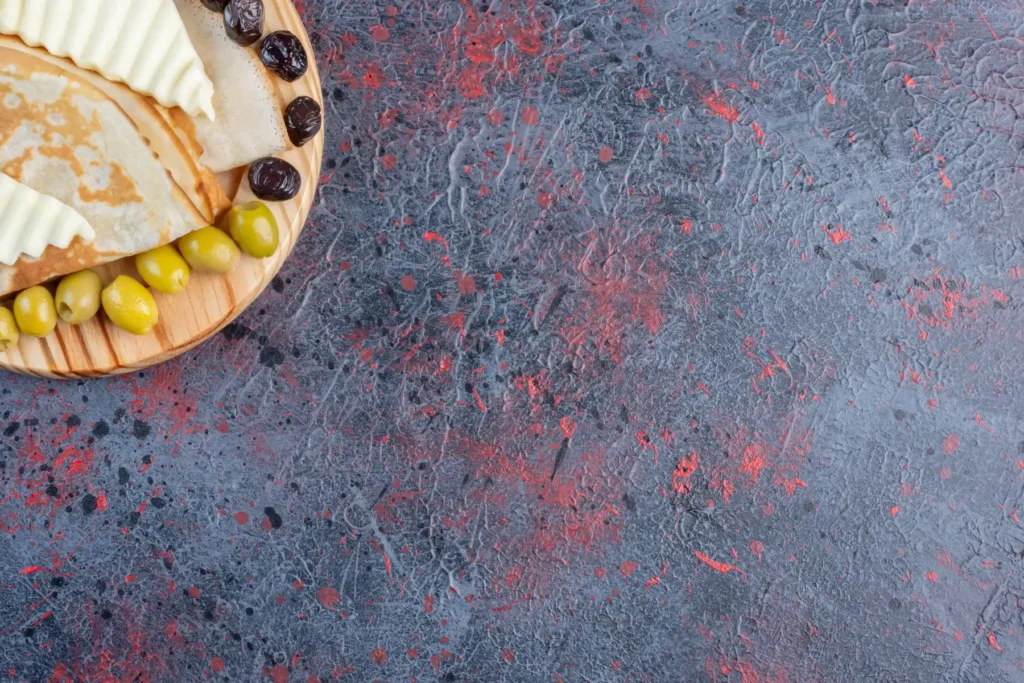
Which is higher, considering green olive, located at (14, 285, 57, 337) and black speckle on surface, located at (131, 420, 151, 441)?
green olive, located at (14, 285, 57, 337)

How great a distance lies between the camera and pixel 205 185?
1.96 meters

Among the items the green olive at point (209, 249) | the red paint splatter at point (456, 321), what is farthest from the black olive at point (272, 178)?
the red paint splatter at point (456, 321)

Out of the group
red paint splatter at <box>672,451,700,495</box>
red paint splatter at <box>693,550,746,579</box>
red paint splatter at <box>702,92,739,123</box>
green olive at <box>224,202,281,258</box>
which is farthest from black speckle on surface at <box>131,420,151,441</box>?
red paint splatter at <box>702,92,739,123</box>

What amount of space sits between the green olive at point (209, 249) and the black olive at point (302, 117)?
0.34 m

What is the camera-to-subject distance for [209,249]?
196 centimetres

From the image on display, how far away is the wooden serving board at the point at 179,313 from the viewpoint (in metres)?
2.04

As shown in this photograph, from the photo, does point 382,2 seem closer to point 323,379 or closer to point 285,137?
point 285,137

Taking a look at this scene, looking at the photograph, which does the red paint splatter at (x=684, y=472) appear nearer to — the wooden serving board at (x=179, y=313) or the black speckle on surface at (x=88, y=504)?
the wooden serving board at (x=179, y=313)

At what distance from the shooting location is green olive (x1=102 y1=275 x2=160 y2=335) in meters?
1.95

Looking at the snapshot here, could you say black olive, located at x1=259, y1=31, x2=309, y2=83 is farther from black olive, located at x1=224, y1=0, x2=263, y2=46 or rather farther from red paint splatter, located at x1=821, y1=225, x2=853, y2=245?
red paint splatter, located at x1=821, y1=225, x2=853, y2=245

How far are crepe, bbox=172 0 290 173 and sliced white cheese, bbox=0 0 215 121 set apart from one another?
Answer: 7 centimetres

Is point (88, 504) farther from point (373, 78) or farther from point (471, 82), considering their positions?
point (471, 82)

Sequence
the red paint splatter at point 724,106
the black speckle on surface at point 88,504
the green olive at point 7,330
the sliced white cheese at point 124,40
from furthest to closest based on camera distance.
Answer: the red paint splatter at point 724,106 → the black speckle on surface at point 88,504 → the green olive at point 7,330 → the sliced white cheese at point 124,40

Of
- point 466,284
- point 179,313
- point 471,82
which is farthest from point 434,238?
point 179,313
